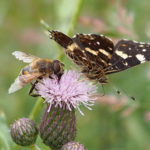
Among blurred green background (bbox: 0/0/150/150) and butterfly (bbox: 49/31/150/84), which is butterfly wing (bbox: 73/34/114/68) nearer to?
butterfly (bbox: 49/31/150/84)

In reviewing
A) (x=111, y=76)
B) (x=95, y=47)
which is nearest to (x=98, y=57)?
(x=95, y=47)

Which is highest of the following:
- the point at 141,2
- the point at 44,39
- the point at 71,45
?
the point at 141,2

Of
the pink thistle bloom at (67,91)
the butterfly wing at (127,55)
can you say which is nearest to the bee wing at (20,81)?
the pink thistle bloom at (67,91)

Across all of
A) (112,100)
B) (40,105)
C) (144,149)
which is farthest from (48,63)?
(144,149)

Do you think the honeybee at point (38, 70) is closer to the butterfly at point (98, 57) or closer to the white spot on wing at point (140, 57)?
the butterfly at point (98, 57)

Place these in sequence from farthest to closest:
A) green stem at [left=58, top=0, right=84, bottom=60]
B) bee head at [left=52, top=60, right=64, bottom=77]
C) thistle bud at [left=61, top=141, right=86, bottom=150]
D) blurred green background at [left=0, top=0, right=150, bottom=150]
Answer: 1. blurred green background at [left=0, top=0, right=150, bottom=150]
2. green stem at [left=58, top=0, right=84, bottom=60]
3. bee head at [left=52, top=60, right=64, bottom=77]
4. thistle bud at [left=61, top=141, right=86, bottom=150]

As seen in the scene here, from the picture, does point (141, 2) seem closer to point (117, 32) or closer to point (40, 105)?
point (117, 32)

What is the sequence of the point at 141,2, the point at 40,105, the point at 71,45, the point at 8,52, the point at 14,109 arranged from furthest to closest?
the point at 8,52 < the point at 141,2 < the point at 14,109 < the point at 40,105 < the point at 71,45

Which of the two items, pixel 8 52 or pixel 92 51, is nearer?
pixel 92 51

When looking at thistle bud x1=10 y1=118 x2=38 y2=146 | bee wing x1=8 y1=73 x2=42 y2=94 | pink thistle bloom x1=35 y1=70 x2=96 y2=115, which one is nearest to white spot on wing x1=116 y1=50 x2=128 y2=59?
pink thistle bloom x1=35 y1=70 x2=96 y2=115
